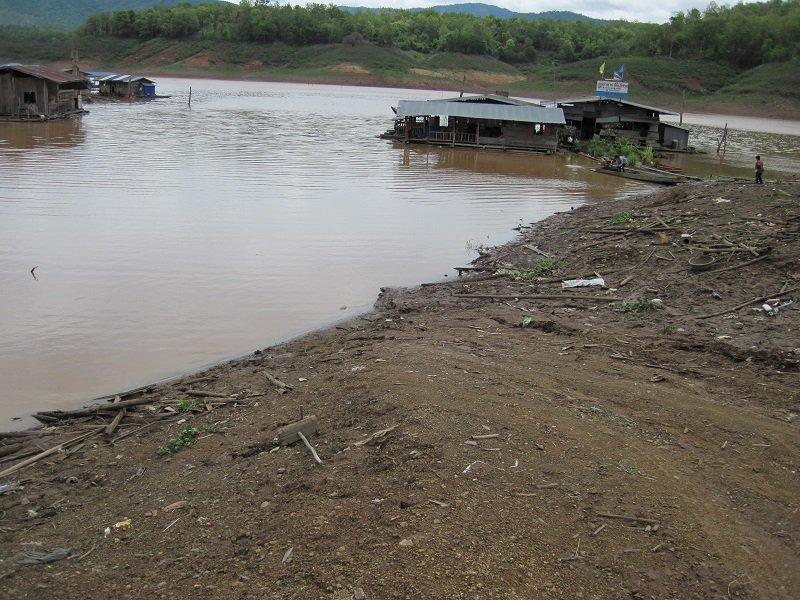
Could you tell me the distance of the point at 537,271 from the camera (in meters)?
15.2

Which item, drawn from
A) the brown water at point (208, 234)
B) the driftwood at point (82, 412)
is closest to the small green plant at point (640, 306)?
the brown water at point (208, 234)

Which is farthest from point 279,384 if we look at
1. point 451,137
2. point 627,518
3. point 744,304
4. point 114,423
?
point 451,137

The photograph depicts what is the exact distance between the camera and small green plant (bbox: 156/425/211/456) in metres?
7.77

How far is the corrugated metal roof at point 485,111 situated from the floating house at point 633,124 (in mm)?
4119

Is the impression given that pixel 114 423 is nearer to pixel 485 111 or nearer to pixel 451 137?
pixel 451 137

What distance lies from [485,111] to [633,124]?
10147 mm

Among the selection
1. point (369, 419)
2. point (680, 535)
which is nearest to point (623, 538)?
point (680, 535)

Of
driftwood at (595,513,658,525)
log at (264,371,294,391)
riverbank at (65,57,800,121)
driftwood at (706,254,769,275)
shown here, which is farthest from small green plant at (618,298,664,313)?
riverbank at (65,57,800,121)

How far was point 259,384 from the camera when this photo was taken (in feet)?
32.0

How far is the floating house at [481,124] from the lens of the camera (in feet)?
146

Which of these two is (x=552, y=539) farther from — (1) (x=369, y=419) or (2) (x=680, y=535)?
(1) (x=369, y=419)

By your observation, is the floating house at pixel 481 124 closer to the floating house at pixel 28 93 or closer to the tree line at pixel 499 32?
the floating house at pixel 28 93

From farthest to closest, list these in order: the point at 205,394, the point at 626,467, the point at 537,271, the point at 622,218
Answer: the point at 622,218
the point at 537,271
the point at 205,394
the point at 626,467

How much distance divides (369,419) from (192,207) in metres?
17.2
